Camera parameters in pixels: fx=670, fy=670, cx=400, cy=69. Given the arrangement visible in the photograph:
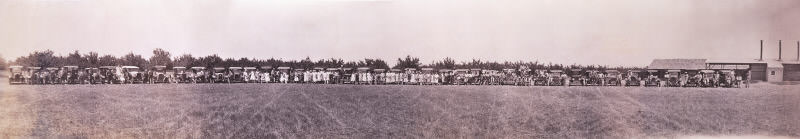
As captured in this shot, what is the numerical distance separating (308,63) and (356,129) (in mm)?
3207

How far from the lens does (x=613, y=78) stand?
409 inches

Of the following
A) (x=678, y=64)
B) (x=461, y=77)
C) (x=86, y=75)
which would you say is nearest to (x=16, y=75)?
(x=86, y=75)

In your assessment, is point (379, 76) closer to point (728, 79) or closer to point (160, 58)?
point (160, 58)

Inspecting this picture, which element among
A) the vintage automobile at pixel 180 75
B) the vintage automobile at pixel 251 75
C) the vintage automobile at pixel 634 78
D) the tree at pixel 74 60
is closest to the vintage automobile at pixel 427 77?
the vintage automobile at pixel 251 75

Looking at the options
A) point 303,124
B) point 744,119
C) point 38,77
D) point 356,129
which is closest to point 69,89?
point 38,77

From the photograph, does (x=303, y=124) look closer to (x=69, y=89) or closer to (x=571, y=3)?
(x=571, y=3)

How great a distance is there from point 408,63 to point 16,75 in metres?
5.62

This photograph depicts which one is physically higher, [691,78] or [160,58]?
[160,58]

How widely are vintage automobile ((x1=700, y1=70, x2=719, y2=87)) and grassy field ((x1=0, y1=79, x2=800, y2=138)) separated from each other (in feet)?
3.59

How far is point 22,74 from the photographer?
31.7 ft

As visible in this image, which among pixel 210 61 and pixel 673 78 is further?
pixel 673 78

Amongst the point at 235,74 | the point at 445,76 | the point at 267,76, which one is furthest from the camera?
the point at 267,76

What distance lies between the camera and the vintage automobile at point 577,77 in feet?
34.2

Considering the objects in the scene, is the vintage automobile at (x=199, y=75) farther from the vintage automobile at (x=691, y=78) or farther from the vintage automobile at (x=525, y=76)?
the vintage automobile at (x=691, y=78)
